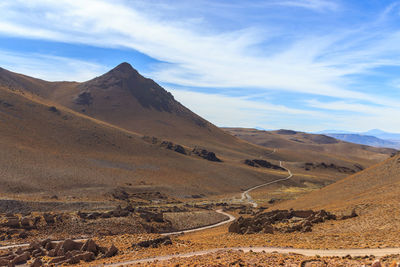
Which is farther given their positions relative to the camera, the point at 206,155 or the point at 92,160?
the point at 206,155

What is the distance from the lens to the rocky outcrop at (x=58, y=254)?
21406 mm

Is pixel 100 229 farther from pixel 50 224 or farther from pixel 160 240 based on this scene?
pixel 160 240

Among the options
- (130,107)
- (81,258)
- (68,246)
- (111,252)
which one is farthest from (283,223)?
(130,107)

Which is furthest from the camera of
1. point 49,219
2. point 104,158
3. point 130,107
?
point 130,107

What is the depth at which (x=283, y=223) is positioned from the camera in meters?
29.6

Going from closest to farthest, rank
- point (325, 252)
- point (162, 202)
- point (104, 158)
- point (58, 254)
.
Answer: point (325, 252), point (58, 254), point (162, 202), point (104, 158)

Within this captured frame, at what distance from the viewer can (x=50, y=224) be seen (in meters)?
34.9

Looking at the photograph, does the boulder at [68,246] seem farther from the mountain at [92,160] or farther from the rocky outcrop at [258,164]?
the rocky outcrop at [258,164]

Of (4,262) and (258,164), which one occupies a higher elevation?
(258,164)

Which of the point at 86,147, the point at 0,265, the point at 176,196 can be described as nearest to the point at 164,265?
the point at 0,265

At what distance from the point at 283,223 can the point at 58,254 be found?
18.6m

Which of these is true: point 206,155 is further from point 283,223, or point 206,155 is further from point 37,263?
point 37,263

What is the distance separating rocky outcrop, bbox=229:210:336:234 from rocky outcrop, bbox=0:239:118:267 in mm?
11564

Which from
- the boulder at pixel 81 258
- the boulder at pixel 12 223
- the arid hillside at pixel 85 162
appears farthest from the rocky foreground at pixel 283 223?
the arid hillside at pixel 85 162
